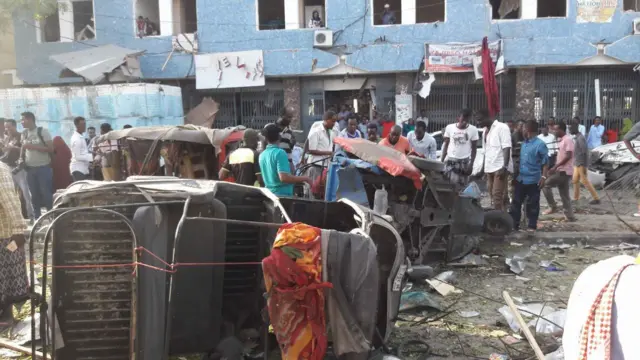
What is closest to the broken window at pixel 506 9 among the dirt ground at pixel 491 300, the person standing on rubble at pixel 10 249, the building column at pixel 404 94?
the building column at pixel 404 94

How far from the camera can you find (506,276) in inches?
255

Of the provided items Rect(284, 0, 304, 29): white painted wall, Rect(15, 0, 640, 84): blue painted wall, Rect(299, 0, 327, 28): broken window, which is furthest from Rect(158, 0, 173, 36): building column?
Rect(299, 0, 327, 28): broken window

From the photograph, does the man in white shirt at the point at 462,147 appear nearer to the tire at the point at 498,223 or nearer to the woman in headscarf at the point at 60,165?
the tire at the point at 498,223

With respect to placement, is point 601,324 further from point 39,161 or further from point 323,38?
point 323,38

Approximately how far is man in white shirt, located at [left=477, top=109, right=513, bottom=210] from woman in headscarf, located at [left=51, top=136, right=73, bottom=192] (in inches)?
259

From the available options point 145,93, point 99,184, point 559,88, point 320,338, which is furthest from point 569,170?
point 145,93

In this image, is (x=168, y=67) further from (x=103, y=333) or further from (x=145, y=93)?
(x=103, y=333)

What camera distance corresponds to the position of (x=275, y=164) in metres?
5.76

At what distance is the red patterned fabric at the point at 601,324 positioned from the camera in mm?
1687

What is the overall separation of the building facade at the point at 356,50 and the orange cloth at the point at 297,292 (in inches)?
557

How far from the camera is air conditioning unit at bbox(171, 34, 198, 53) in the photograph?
57.9 feet

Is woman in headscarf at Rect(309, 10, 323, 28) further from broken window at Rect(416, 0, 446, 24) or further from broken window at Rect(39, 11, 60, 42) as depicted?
broken window at Rect(39, 11, 60, 42)

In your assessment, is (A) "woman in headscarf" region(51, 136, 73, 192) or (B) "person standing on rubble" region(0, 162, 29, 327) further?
(A) "woman in headscarf" region(51, 136, 73, 192)

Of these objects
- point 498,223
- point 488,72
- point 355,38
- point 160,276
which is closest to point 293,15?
point 355,38
